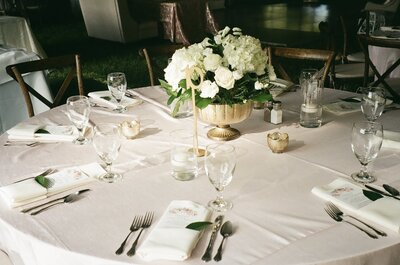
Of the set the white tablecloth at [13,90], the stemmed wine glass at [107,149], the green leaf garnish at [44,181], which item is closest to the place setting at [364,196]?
the stemmed wine glass at [107,149]

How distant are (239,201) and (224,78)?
46 cm

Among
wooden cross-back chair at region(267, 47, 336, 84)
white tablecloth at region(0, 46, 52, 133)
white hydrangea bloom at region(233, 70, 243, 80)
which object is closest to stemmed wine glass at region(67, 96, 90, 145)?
white hydrangea bloom at region(233, 70, 243, 80)

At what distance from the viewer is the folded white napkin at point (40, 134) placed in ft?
5.72

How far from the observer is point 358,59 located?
404cm

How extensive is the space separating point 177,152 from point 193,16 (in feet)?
19.3

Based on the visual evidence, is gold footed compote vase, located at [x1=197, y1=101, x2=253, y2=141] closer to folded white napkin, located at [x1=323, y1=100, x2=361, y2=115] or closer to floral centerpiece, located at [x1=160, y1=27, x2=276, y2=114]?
floral centerpiece, located at [x1=160, y1=27, x2=276, y2=114]

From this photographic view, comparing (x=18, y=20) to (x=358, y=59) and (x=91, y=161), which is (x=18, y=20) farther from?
(x=91, y=161)

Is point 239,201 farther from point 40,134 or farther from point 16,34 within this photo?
point 16,34

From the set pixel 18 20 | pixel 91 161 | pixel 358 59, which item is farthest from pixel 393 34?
pixel 18 20

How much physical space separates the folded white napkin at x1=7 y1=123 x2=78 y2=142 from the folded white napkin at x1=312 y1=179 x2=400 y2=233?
0.99m

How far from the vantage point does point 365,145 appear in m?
1.38

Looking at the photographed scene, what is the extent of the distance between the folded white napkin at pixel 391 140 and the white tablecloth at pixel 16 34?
438 cm

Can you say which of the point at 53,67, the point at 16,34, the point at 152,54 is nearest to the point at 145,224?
the point at 53,67

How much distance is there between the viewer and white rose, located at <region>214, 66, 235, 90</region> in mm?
1523
